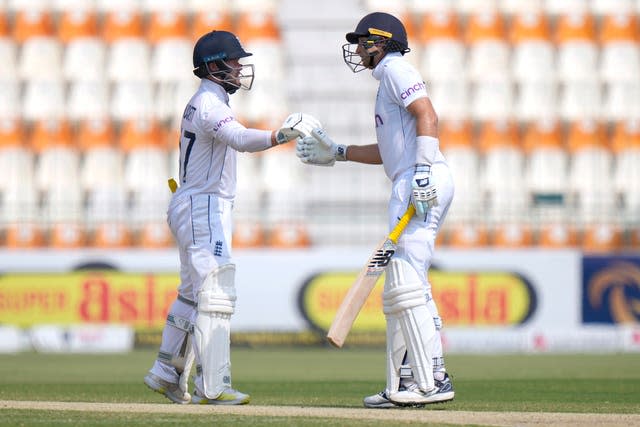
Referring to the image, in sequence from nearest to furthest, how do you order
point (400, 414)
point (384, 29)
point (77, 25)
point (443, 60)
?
point (400, 414), point (384, 29), point (443, 60), point (77, 25)

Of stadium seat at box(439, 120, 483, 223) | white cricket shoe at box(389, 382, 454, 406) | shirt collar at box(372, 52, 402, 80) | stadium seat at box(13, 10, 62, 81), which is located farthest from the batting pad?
stadium seat at box(13, 10, 62, 81)

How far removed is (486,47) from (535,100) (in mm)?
1159

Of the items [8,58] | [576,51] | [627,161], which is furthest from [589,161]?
[8,58]

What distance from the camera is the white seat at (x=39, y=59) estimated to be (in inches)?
741

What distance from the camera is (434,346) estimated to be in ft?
22.6

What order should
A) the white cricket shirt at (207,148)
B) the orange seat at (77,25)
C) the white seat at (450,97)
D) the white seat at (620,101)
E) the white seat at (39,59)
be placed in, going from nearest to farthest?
the white cricket shirt at (207,148) < the white seat at (450,97) < the white seat at (620,101) < the white seat at (39,59) < the orange seat at (77,25)

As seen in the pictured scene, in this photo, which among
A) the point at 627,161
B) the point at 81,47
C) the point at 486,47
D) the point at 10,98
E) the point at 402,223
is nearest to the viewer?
the point at 402,223

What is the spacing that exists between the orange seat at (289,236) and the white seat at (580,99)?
4425 millimetres

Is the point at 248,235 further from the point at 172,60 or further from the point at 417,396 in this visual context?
the point at 417,396

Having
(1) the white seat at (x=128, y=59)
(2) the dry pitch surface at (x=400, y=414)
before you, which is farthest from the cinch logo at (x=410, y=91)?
(1) the white seat at (x=128, y=59)

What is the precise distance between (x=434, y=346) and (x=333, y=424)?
43.8 inches

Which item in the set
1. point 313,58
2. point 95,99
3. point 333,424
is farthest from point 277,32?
point 333,424

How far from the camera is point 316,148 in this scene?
727cm

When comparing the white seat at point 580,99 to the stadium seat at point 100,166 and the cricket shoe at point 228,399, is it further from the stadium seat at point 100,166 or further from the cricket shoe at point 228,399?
the cricket shoe at point 228,399
